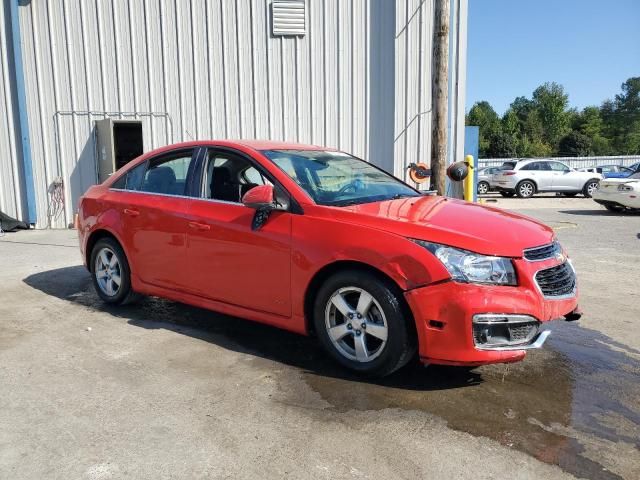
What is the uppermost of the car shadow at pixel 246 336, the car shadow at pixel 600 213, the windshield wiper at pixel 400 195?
the windshield wiper at pixel 400 195

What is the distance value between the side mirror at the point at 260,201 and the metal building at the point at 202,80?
789 centimetres

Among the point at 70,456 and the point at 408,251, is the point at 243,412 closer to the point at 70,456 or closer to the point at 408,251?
the point at 70,456

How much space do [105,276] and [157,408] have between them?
2538 millimetres

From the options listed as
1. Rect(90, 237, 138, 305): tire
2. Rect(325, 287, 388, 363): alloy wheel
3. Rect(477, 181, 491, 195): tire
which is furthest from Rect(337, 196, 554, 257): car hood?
Rect(477, 181, 491, 195): tire

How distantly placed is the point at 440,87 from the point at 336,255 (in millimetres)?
5640

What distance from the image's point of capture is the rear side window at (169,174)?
188 inches

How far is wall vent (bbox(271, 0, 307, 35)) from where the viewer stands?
11.2 metres

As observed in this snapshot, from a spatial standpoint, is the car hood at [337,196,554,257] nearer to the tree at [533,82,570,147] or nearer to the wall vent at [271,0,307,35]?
the wall vent at [271,0,307,35]

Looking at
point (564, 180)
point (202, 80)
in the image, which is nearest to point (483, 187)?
point (564, 180)

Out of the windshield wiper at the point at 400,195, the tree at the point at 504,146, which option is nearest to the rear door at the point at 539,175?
the windshield wiper at the point at 400,195

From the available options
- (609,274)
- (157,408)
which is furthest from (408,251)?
(609,274)

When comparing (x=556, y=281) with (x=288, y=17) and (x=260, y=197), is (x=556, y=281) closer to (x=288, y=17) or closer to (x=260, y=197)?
(x=260, y=197)

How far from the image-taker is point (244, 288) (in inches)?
163

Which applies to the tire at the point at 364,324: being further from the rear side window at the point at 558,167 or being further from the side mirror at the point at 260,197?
the rear side window at the point at 558,167
